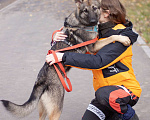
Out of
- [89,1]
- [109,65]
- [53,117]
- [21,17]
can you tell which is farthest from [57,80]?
[21,17]

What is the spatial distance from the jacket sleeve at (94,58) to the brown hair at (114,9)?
0.39 meters

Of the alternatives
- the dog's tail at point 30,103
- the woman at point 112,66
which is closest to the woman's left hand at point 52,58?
the woman at point 112,66

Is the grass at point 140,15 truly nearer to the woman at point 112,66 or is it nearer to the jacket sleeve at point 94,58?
the woman at point 112,66

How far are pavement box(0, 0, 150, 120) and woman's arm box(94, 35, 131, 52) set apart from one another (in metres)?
1.35

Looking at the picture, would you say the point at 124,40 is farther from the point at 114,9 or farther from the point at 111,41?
the point at 114,9

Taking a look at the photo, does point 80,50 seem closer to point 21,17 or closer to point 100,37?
point 100,37

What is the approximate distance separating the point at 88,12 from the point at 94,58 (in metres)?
0.68

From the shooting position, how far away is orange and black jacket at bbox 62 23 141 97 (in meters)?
3.18

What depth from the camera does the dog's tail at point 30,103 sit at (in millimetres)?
2932

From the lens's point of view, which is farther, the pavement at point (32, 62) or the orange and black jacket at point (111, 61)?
the pavement at point (32, 62)

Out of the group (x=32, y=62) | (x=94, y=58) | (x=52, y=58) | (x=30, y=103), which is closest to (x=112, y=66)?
(x=94, y=58)

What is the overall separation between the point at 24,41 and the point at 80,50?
15.6 ft

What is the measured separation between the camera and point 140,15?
1188 cm

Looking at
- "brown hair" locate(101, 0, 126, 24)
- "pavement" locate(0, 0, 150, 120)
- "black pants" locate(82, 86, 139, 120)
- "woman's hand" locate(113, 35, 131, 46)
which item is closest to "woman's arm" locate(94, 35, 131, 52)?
"woman's hand" locate(113, 35, 131, 46)
